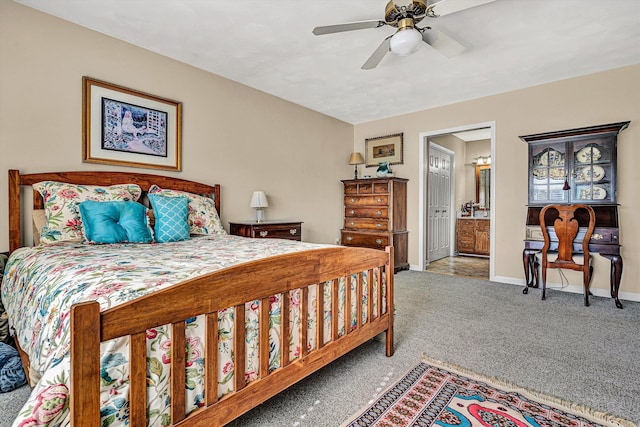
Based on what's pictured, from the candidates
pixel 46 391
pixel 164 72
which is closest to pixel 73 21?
pixel 164 72

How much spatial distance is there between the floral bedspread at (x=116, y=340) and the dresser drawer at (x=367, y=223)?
124 inches

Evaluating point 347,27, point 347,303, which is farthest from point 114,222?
point 347,27

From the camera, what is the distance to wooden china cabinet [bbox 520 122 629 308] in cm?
330

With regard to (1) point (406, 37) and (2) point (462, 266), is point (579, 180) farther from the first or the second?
(1) point (406, 37)

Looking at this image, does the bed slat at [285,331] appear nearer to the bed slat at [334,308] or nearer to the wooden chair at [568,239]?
the bed slat at [334,308]

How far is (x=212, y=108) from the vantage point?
359 cm

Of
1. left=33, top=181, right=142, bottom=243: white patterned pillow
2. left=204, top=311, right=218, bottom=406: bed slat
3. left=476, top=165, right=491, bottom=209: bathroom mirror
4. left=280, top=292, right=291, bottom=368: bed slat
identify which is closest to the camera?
left=204, top=311, right=218, bottom=406: bed slat

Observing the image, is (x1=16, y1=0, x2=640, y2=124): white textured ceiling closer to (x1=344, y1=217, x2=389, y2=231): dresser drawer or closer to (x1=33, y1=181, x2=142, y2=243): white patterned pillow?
(x1=33, y1=181, x2=142, y2=243): white patterned pillow

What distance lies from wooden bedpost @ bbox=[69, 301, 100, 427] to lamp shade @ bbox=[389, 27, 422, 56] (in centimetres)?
237

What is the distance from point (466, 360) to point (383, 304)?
627 mm

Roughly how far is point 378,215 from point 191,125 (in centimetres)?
290

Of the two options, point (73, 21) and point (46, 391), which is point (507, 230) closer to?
point (46, 391)

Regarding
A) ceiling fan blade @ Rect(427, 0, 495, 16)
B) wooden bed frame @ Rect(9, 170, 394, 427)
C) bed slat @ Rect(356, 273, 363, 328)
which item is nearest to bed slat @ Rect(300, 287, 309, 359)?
wooden bed frame @ Rect(9, 170, 394, 427)

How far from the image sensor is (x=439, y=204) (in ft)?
20.0
